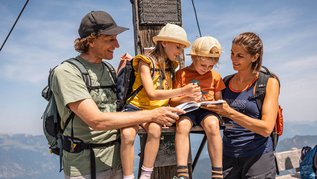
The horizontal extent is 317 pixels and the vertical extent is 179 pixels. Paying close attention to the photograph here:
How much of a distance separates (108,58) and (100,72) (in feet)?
0.62

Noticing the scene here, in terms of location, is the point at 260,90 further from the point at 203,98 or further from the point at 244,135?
the point at 203,98

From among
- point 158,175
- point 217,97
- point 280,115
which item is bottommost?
point 158,175

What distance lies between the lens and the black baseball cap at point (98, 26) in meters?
3.41

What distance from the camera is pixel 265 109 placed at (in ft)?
11.7

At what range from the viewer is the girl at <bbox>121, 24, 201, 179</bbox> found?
3.25m

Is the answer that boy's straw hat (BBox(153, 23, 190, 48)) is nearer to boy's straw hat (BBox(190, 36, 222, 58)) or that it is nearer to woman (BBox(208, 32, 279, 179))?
boy's straw hat (BBox(190, 36, 222, 58))

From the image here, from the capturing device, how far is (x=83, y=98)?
306cm

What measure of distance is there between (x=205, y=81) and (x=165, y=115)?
2.67ft

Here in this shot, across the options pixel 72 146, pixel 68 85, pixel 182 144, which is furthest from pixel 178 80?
pixel 72 146

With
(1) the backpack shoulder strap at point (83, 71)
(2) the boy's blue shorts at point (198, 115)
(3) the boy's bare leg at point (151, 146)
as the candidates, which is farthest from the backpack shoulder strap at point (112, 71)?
(2) the boy's blue shorts at point (198, 115)

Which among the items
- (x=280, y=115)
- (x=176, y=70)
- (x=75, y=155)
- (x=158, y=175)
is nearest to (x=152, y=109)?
(x=176, y=70)

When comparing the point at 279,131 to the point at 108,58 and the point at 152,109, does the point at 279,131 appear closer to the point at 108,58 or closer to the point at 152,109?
the point at 152,109

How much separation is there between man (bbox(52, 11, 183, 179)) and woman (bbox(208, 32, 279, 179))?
934 mm

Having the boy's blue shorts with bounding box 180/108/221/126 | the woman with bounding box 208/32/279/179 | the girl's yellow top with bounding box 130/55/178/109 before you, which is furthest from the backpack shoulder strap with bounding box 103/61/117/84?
the woman with bounding box 208/32/279/179
